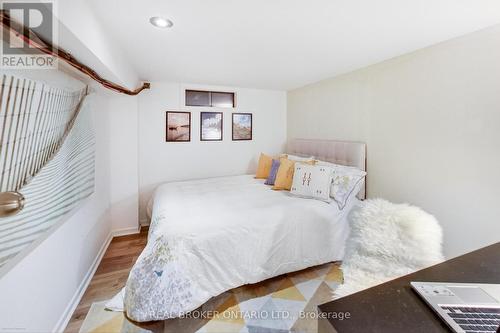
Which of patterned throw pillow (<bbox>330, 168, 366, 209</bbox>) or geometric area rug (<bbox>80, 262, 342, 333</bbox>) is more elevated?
patterned throw pillow (<bbox>330, 168, 366, 209</bbox>)

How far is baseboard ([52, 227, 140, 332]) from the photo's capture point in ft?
5.31

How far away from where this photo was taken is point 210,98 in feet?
12.3

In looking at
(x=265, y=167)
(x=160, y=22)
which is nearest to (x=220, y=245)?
(x=160, y=22)

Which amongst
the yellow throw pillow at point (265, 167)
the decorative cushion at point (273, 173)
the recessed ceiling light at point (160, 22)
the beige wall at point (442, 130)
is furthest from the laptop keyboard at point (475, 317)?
the yellow throw pillow at point (265, 167)

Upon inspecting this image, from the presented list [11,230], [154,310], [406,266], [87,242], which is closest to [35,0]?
[11,230]

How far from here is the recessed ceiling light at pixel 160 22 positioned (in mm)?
1616

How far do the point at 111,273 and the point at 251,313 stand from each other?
1.50m

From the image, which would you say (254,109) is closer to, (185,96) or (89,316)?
(185,96)

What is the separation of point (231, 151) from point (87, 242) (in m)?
2.36

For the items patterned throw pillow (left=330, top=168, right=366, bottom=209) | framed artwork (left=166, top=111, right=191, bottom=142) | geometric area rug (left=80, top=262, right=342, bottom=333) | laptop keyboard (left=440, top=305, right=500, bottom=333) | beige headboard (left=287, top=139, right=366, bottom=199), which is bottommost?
geometric area rug (left=80, top=262, right=342, bottom=333)

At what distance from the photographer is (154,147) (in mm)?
3420

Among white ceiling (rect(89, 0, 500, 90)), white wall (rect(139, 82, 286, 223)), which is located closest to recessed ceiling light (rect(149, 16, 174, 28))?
white ceiling (rect(89, 0, 500, 90))

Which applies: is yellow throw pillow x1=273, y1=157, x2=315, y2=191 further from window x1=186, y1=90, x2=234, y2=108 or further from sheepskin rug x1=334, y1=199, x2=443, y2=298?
window x1=186, y1=90, x2=234, y2=108

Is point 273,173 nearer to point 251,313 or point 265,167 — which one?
point 265,167
